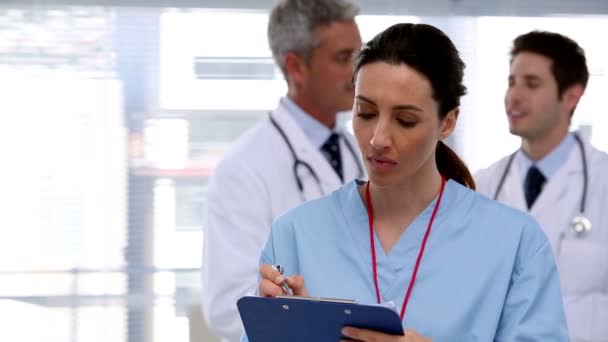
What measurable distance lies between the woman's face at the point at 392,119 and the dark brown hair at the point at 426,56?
15 millimetres

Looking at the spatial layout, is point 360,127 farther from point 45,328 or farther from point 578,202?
point 45,328

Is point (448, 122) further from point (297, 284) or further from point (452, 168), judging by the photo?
point (297, 284)

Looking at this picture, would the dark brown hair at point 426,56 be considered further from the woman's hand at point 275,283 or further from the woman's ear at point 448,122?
the woman's hand at point 275,283

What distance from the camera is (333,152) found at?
2715mm

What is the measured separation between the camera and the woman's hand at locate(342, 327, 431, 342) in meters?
1.46

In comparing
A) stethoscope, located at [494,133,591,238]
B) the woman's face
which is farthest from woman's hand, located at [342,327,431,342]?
stethoscope, located at [494,133,591,238]

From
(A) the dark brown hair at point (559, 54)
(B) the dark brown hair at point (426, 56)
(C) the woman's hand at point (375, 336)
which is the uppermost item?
(A) the dark brown hair at point (559, 54)

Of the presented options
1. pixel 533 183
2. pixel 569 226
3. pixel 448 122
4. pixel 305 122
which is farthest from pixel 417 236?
pixel 533 183

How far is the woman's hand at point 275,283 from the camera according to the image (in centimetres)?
151

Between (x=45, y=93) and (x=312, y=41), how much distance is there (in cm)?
139

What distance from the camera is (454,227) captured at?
165 cm

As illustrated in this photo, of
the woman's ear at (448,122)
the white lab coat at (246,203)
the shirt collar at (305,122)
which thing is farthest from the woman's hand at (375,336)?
the shirt collar at (305,122)

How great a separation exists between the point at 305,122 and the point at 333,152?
4.5 inches

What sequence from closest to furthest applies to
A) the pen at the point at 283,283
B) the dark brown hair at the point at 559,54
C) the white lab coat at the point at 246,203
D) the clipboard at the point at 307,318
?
the clipboard at the point at 307,318 < the pen at the point at 283,283 < the white lab coat at the point at 246,203 < the dark brown hair at the point at 559,54
